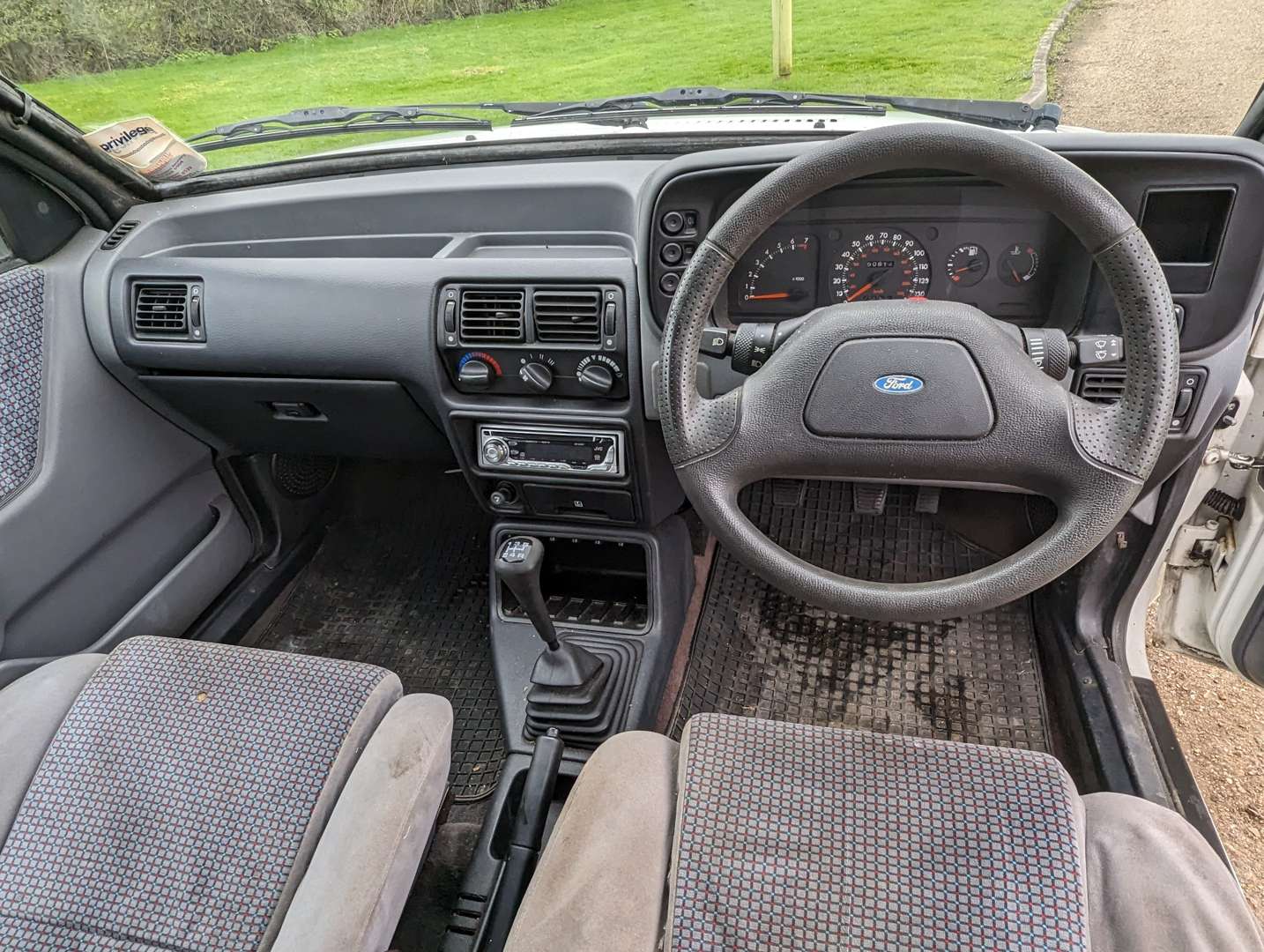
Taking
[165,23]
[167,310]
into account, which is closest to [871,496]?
[167,310]

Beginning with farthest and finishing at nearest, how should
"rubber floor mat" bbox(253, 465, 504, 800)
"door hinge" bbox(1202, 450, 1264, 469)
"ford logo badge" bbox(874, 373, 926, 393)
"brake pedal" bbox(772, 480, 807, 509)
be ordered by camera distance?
1. "rubber floor mat" bbox(253, 465, 504, 800)
2. "brake pedal" bbox(772, 480, 807, 509)
3. "door hinge" bbox(1202, 450, 1264, 469)
4. "ford logo badge" bbox(874, 373, 926, 393)

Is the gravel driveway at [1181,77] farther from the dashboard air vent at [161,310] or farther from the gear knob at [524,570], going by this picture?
the dashboard air vent at [161,310]

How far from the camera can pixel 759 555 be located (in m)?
1.18

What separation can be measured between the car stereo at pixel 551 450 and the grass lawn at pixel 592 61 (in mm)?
795

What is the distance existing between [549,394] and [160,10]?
1.21 m

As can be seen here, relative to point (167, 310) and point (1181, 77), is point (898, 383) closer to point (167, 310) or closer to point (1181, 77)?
point (1181, 77)

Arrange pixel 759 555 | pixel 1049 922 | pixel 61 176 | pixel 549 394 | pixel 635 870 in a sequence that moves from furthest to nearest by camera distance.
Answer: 1. pixel 61 176
2. pixel 549 394
3. pixel 759 555
4. pixel 635 870
5. pixel 1049 922

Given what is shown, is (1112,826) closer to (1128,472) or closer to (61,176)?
(1128,472)

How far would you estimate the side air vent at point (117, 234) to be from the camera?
1.96m

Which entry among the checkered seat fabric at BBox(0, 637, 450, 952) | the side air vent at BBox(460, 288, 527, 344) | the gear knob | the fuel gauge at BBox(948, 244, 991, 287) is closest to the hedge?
the side air vent at BBox(460, 288, 527, 344)

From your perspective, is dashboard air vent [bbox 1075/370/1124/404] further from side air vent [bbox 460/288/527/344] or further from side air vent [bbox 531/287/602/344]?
side air vent [bbox 460/288/527/344]

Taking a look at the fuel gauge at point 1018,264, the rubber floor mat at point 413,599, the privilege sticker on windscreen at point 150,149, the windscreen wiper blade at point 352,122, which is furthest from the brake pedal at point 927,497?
the privilege sticker on windscreen at point 150,149

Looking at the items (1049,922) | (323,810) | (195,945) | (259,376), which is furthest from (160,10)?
(1049,922)

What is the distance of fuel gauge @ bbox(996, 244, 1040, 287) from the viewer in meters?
1.41
